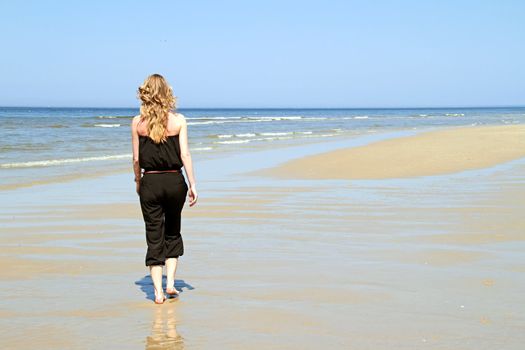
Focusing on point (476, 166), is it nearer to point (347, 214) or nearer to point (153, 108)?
point (347, 214)

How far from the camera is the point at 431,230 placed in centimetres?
759

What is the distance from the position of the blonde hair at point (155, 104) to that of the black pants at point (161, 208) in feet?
1.01

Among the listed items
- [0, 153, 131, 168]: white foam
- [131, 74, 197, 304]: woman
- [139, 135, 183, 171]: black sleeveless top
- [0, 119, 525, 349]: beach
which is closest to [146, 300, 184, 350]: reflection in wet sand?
[0, 119, 525, 349]: beach

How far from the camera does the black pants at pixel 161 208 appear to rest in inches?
197

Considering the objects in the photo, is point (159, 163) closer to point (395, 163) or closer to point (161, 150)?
point (161, 150)

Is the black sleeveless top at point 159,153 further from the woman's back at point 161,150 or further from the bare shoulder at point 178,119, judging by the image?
the bare shoulder at point 178,119

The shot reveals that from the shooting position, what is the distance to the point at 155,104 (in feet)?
16.1

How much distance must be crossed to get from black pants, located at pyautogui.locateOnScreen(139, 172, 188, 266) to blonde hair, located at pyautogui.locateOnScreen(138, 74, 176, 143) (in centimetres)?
31

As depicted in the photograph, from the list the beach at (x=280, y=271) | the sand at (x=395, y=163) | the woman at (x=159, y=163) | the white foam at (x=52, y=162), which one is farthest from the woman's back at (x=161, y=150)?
the white foam at (x=52, y=162)

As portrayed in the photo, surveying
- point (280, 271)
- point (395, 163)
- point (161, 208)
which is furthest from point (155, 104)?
point (395, 163)

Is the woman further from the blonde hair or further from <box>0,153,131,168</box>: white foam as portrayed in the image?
<box>0,153,131,168</box>: white foam

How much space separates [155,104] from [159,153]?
0.34 metres

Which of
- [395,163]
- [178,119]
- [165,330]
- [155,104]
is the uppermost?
[155,104]

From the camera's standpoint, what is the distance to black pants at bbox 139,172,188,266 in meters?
5.01
